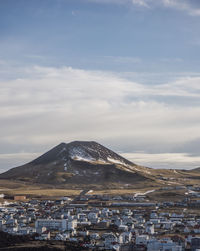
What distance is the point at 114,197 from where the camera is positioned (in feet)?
456

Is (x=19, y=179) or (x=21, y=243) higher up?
(x=19, y=179)

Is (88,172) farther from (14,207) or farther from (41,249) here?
(41,249)

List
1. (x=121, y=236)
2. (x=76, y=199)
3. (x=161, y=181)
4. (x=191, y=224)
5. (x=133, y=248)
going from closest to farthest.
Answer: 1. (x=133, y=248)
2. (x=121, y=236)
3. (x=191, y=224)
4. (x=76, y=199)
5. (x=161, y=181)

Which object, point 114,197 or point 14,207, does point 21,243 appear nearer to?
point 14,207

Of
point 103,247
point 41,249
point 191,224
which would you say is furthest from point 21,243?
point 191,224

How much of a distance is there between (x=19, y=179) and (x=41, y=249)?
128 m

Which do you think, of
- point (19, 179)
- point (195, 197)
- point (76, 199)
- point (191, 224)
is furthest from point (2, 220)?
point (19, 179)

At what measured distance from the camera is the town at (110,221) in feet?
236

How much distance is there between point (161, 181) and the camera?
18538 cm

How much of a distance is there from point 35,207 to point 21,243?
1964 inches

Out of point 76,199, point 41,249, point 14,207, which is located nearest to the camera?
point 41,249

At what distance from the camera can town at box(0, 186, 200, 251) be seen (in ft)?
236

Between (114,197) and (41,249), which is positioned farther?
(114,197)

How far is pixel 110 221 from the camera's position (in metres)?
95.4
